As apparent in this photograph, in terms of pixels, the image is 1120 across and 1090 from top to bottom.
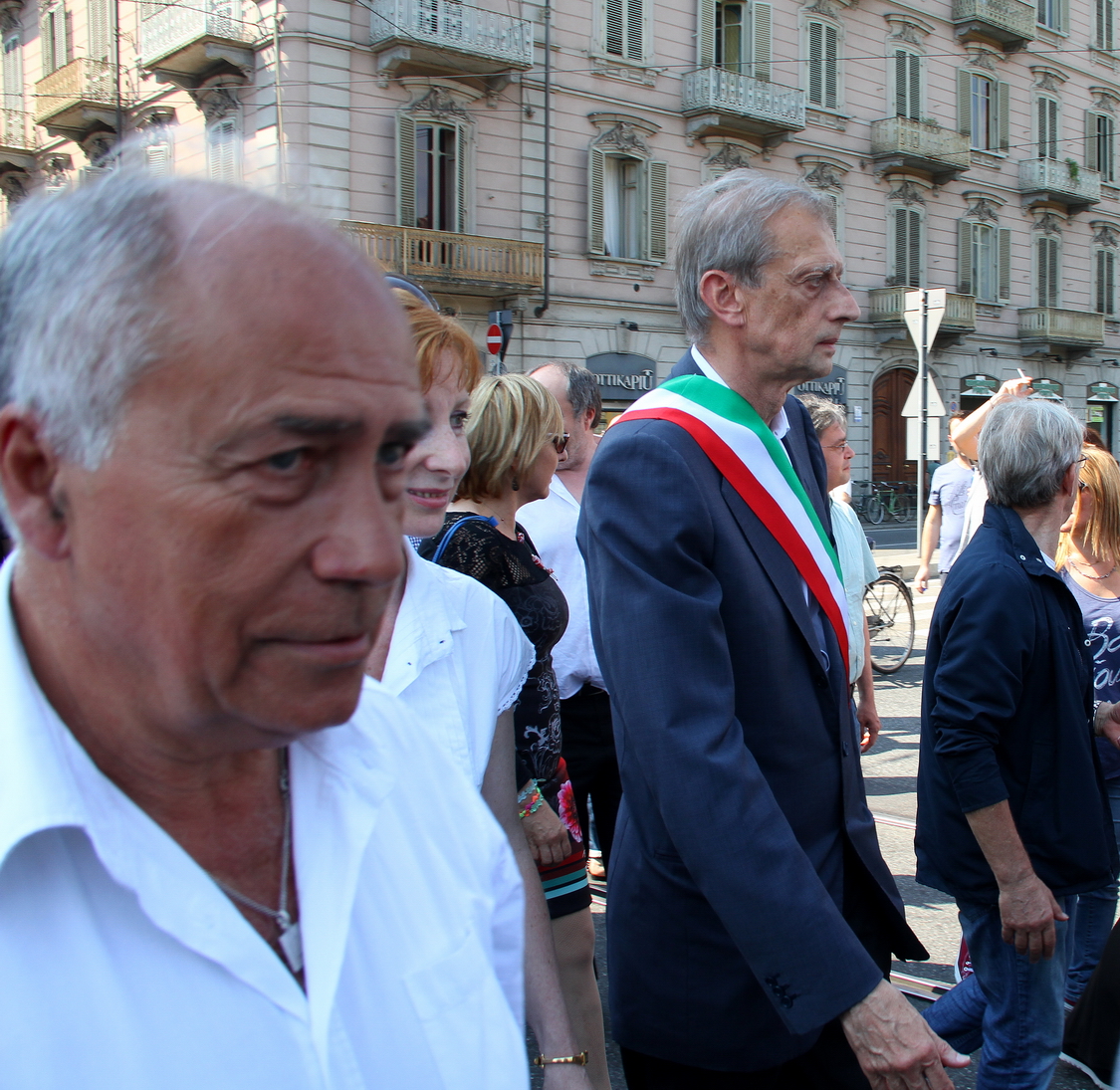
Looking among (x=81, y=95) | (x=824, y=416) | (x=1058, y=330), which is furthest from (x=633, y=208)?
(x=824, y=416)

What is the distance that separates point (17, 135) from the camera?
22.1 metres

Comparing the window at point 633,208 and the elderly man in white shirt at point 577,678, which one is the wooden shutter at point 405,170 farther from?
the elderly man in white shirt at point 577,678

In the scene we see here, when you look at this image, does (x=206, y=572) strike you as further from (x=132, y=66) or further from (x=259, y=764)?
(x=132, y=66)

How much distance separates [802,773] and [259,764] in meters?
1.06

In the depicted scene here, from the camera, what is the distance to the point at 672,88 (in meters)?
21.1

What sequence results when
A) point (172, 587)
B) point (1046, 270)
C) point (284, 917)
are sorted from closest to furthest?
point (172, 587) < point (284, 917) < point (1046, 270)

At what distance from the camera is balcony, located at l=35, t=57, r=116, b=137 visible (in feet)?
64.1

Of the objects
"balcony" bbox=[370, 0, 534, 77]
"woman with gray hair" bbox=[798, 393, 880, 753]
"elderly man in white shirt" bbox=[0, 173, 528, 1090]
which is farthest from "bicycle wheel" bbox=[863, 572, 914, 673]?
"balcony" bbox=[370, 0, 534, 77]

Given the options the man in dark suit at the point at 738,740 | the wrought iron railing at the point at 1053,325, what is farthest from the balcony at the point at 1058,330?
the man in dark suit at the point at 738,740

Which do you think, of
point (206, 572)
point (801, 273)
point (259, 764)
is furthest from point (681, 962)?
point (206, 572)

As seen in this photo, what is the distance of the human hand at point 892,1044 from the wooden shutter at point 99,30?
71.7ft

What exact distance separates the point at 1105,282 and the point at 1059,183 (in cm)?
375

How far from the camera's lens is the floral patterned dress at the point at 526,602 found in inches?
88.5

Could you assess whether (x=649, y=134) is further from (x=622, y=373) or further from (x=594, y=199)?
(x=622, y=373)
